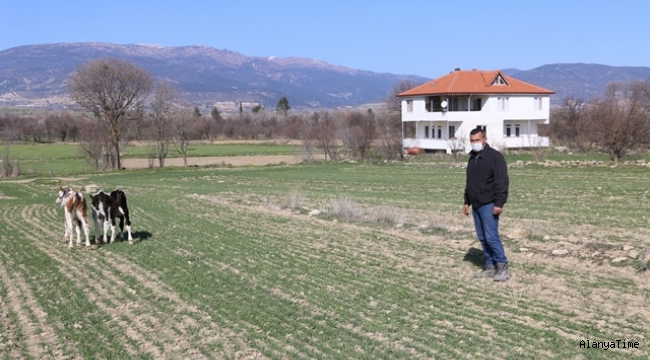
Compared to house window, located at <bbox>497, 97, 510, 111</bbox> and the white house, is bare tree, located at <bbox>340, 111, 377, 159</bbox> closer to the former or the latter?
the white house

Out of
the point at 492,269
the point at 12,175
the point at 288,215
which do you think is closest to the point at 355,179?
the point at 288,215

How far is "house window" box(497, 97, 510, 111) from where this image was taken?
60812mm

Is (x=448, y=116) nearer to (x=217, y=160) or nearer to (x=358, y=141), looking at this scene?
(x=358, y=141)

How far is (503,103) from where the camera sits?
6103 cm

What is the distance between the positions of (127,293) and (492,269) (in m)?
6.10

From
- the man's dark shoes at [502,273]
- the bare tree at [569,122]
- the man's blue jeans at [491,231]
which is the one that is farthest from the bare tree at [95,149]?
the man's dark shoes at [502,273]

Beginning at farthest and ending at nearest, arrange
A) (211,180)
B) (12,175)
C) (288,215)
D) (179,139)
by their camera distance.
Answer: (179,139) < (12,175) < (211,180) < (288,215)

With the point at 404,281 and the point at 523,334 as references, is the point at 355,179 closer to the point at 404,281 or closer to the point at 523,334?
the point at 404,281

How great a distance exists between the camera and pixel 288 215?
2017cm

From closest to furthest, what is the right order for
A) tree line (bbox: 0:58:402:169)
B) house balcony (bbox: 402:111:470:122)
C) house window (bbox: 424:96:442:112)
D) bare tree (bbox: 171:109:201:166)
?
tree line (bbox: 0:58:402:169)
house balcony (bbox: 402:111:470:122)
bare tree (bbox: 171:109:201:166)
house window (bbox: 424:96:442:112)

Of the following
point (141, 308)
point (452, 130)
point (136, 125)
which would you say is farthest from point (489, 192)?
point (136, 125)

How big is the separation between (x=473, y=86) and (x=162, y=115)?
32.4 meters

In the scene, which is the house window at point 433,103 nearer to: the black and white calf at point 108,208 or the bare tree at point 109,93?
the bare tree at point 109,93

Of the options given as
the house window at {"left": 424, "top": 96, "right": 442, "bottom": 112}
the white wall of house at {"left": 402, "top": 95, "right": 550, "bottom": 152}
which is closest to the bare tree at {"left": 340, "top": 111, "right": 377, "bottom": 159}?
the white wall of house at {"left": 402, "top": 95, "right": 550, "bottom": 152}
